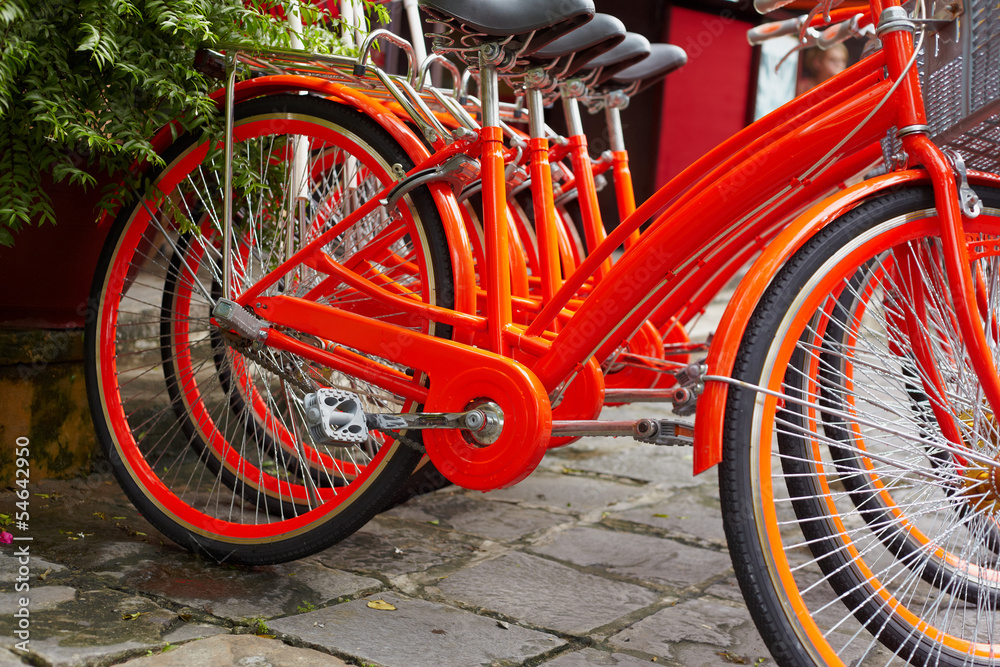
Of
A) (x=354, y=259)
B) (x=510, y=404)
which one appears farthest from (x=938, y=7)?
(x=354, y=259)

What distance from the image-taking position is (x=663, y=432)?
1.67 m

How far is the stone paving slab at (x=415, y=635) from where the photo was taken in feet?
5.23

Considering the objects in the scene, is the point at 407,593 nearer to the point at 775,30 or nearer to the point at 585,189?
the point at 585,189

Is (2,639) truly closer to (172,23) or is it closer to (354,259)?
(354,259)

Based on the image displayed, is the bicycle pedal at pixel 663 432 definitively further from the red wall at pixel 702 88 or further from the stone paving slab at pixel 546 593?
the red wall at pixel 702 88

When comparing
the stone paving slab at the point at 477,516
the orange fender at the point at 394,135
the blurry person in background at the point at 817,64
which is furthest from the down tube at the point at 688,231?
the blurry person in background at the point at 817,64

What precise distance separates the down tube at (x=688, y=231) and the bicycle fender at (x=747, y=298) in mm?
121

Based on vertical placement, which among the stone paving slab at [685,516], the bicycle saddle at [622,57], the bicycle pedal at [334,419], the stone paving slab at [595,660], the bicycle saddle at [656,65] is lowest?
the stone paving slab at [595,660]

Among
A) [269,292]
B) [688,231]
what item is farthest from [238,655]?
[688,231]

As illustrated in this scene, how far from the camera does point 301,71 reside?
2.03 m

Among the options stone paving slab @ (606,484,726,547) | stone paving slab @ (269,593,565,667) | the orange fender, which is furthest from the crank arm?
stone paving slab @ (606,484,726,547)

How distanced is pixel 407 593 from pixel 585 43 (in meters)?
1.27

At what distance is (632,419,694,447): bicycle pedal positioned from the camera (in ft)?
5.40

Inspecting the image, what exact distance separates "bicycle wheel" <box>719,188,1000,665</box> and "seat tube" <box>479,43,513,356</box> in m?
0.58
